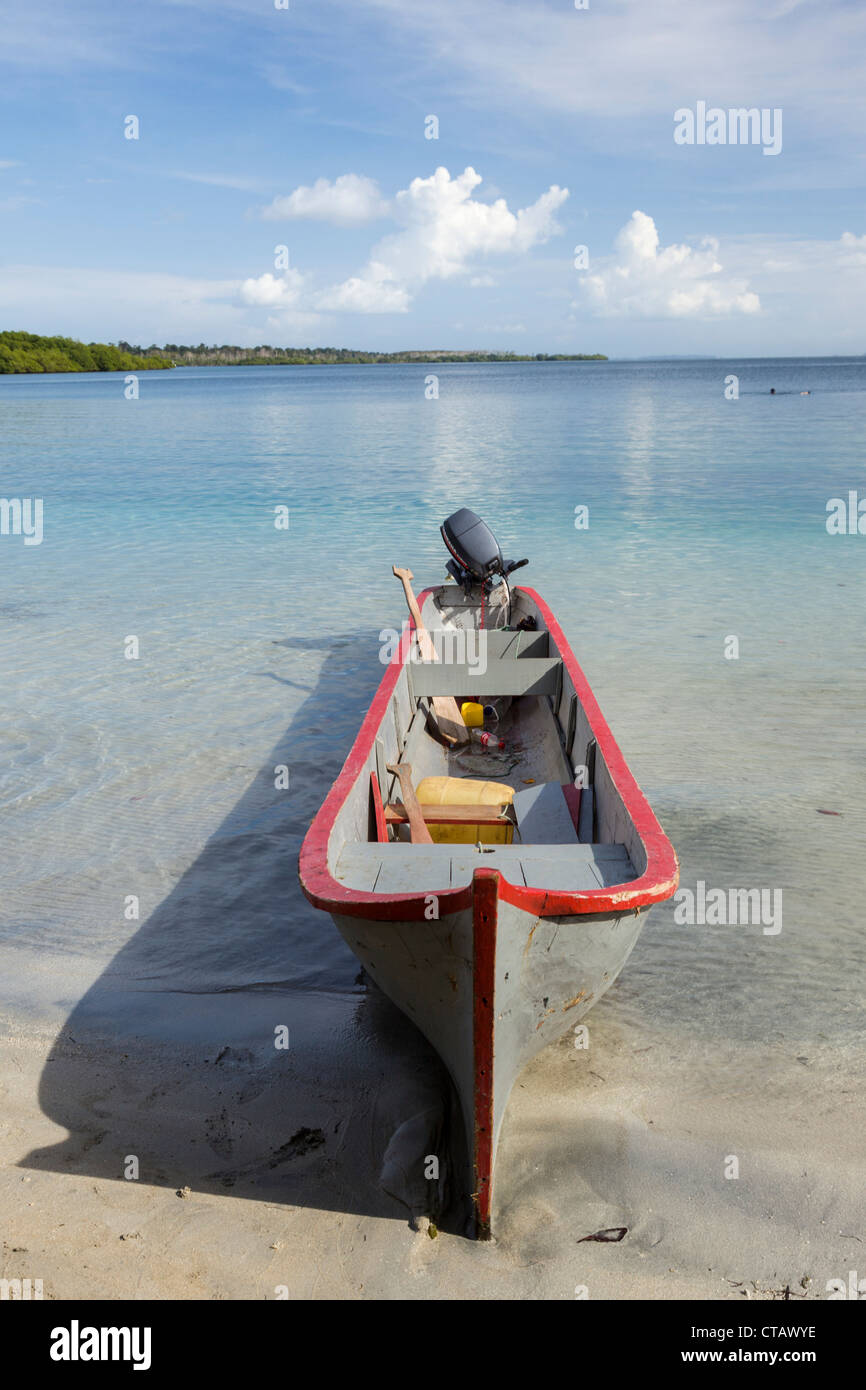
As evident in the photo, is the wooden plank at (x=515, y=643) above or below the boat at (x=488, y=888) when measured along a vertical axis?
above

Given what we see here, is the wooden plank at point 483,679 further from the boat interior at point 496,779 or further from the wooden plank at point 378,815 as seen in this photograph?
the wooden plank at point 378,815

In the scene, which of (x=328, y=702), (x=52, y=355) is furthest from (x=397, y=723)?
(x=52, y=355)

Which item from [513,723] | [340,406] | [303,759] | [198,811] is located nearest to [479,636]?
[513,723]

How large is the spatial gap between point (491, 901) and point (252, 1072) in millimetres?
1989

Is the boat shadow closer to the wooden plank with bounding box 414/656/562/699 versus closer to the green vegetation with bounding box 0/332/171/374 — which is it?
the wooden plank with bounding box 414/656/562/699

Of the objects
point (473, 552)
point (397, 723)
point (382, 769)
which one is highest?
point (473, 552)

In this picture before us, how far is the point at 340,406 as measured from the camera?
71.2m

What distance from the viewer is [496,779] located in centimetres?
749

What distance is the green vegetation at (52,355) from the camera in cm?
12556

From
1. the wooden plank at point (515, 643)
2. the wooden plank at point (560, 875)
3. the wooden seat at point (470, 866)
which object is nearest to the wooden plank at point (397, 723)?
the wooden seat at point (470, 866)

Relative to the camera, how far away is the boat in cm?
345

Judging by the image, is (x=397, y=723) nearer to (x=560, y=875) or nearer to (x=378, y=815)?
(x=378, y=815)

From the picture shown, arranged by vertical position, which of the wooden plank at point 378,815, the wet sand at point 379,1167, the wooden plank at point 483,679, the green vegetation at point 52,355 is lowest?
the wet sand at point 379,1167

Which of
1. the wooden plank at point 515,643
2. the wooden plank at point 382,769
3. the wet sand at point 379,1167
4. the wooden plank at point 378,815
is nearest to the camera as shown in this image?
the wet sand at point 379,1167
